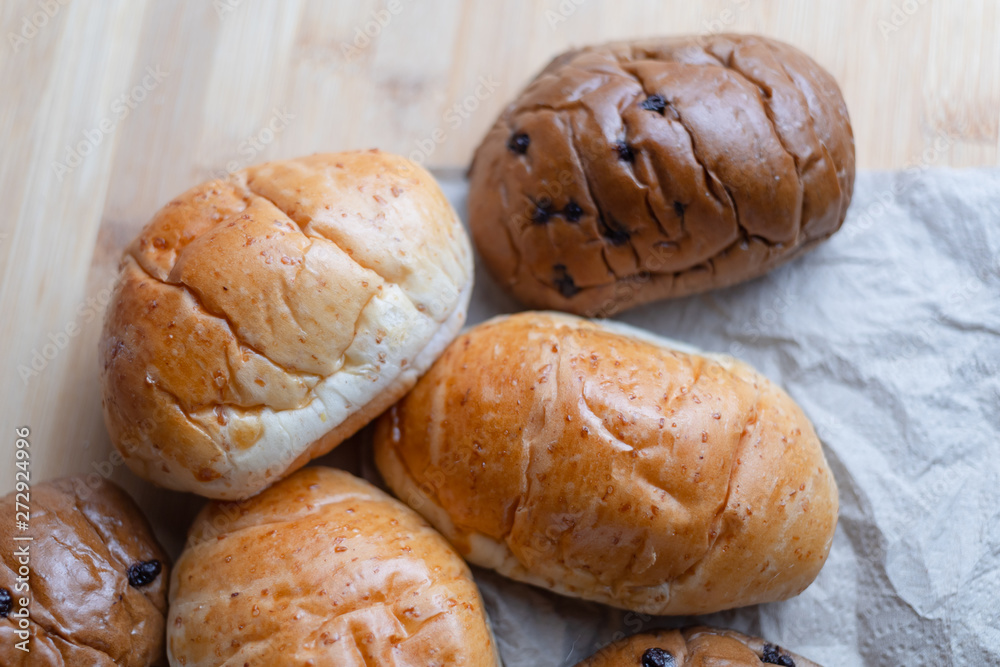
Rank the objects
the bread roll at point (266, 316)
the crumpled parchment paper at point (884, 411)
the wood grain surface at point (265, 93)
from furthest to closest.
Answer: the wood grain surface at point (265, 93), the crumpled parchment paper at point (884, 411), the bread roll at point (266, 316)

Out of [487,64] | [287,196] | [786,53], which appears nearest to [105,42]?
[287,196]

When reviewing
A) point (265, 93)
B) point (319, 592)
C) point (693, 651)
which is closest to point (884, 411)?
point (693, 651)

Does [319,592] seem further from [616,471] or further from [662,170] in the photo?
[662,170]

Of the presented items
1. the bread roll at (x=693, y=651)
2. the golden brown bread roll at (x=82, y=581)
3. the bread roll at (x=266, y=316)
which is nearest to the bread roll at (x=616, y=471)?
the bread roll at (x=693, y=651)

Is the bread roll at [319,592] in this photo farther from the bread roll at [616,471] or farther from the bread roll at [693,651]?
the bread roll at [693,651]

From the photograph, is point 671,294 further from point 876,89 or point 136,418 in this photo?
point 136,418
